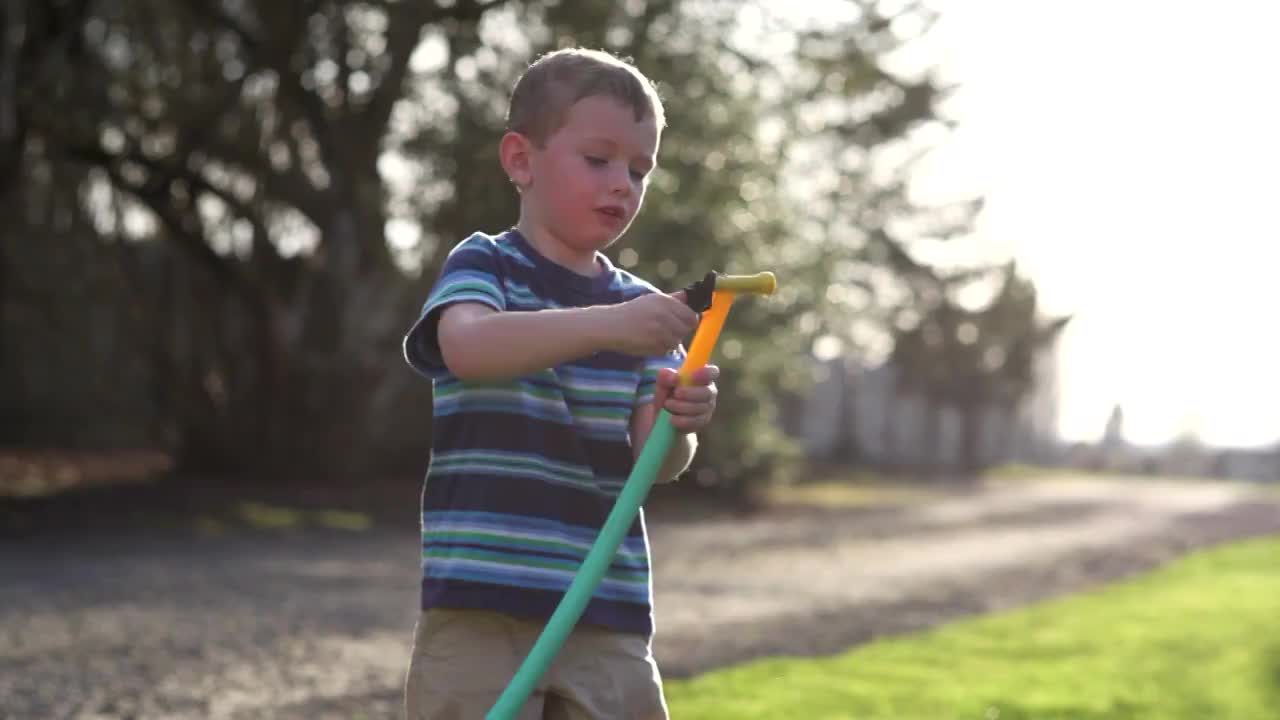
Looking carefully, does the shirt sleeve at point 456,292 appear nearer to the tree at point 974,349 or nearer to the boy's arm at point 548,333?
the boy's arm at point 548,333

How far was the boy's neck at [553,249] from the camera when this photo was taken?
2.23m

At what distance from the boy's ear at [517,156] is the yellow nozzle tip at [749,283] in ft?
1.41

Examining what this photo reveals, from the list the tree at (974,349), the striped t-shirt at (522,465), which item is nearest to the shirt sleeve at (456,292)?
the striped t-shirt at (522,465)

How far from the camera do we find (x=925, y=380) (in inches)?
1198

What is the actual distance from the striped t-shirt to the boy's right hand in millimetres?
262

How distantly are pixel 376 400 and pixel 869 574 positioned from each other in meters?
5.48

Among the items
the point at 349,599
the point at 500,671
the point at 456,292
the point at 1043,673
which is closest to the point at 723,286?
the point at 456,292

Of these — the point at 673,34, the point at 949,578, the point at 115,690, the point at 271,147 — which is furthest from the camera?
the point at 271,147

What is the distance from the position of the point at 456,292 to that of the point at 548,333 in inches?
8.6

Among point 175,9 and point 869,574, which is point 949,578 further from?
point 175,9

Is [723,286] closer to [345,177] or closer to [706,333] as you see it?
[706,333]

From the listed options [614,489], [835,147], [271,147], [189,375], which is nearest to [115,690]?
[614,489]

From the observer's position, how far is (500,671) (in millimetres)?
2129

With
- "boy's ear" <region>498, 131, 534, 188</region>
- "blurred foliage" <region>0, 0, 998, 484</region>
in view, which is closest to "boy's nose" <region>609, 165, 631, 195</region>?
"boy's ear" <region>498, 131, 534, 188</region>
